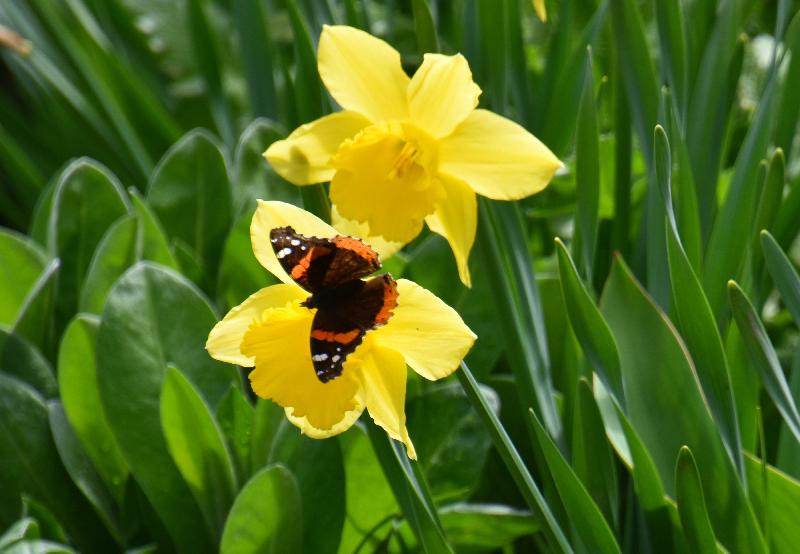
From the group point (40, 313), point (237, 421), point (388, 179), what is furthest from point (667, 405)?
point (40, 313)

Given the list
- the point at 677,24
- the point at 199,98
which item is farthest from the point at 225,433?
the point at 199,98

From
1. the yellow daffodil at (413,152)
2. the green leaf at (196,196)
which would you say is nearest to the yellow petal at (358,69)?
the yellow daffodil at (413,152)

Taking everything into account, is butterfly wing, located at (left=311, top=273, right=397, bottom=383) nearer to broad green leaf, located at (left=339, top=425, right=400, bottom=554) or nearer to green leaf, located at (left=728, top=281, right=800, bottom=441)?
green leaf, located at (left=728, top=281, right=800, bottom=441)

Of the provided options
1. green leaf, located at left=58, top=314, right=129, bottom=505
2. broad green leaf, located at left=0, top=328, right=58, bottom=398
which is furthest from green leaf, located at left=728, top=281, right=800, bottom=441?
A: broad green leaf, located at left=0, top=328, right=58, bottom=398

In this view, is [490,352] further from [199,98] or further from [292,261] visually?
[199,98]

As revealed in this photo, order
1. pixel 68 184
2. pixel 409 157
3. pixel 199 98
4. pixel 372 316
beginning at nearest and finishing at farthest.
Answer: pixel 372 316 < pixel 409 157 < pixel 68 184 < pixel 199 98
